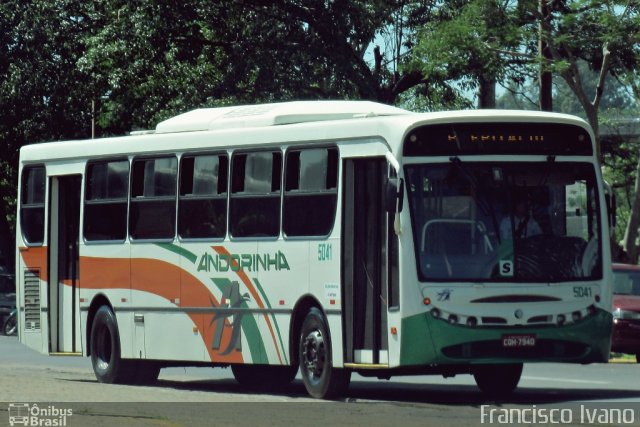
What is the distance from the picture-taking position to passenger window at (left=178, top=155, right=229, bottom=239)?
63.4 ft

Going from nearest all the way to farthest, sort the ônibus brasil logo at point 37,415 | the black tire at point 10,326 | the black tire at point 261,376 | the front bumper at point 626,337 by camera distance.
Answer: the ônibus brasil logo at point 37,415 < the black tire at point 261,376 < the front bumper at point 626,337 < the black tire at point 10,326

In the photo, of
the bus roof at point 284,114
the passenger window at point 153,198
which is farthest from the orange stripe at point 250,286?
the bus roof at point 284,114

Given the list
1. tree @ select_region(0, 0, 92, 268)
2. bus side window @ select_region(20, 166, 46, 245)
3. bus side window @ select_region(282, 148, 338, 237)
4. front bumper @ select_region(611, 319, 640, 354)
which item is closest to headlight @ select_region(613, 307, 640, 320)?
front bumper @ select_region(611, 319, 640, 354)

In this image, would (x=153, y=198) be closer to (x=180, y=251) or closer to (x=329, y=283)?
(x=180, y=251)

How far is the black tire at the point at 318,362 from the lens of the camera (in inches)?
679

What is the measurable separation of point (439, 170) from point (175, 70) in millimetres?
21874

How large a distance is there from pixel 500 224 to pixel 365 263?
4.59 feet

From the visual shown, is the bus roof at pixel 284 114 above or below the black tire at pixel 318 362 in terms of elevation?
above

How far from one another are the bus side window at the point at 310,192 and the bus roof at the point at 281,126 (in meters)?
0.19

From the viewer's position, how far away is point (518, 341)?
16.4 metres

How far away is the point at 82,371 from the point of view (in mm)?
24469

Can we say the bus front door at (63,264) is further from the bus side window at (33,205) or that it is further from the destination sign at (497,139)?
the destination sign at (497,139)

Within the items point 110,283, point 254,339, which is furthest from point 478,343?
point 110,283

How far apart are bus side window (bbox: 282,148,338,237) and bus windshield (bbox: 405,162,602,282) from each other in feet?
4.08
